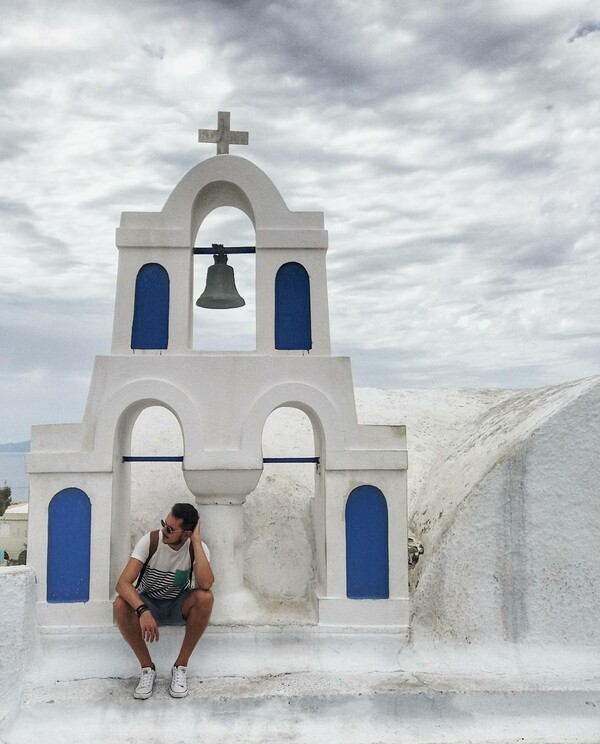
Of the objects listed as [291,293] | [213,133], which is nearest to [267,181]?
[213,133]

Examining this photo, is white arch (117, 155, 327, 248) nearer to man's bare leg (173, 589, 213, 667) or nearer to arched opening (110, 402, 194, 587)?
arched opening (110, 402, 194, 587)

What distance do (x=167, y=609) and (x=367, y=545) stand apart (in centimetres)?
175

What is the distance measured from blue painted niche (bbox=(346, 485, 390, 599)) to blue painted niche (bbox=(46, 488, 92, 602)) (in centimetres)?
221

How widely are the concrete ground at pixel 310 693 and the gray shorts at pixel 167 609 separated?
11cm

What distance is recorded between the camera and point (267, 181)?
20.2ft

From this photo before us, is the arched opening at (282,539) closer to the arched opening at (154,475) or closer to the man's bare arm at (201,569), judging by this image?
the arched opening at (154,475)

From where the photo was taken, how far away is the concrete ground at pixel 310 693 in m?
4.94

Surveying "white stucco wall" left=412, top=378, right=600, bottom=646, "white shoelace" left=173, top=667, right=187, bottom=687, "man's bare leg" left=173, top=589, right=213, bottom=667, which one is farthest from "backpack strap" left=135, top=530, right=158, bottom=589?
"white stucco wall" left=412, top=378, right=600, bottom=646

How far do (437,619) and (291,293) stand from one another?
3096 millimetres

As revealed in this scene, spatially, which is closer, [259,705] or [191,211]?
[259,705]

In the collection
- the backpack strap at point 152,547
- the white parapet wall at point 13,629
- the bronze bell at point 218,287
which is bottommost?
the white parapet wall at point 13,629

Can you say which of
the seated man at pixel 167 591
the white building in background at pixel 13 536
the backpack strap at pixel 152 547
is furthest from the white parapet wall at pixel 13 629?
the white building in background at pixel 13 536

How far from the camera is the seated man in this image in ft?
16.7

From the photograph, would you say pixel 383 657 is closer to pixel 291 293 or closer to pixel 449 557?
pixel 449 557
